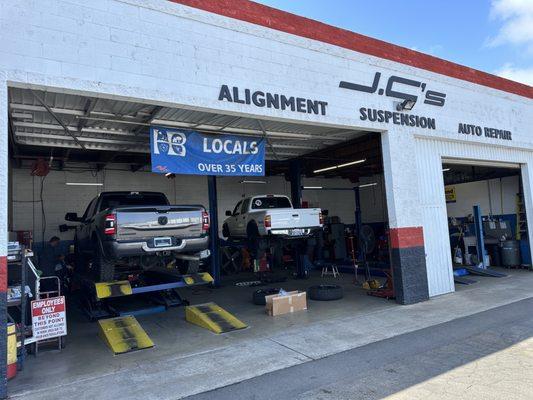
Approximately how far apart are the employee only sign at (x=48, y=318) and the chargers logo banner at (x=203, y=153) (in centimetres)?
277

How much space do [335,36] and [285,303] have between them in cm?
563

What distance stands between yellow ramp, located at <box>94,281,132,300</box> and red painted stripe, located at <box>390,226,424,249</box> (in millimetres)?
5451

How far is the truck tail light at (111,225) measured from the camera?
680 centimetres

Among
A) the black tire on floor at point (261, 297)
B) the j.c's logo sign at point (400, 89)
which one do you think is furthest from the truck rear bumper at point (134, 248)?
the j.c's logo sign at point (400, 89)

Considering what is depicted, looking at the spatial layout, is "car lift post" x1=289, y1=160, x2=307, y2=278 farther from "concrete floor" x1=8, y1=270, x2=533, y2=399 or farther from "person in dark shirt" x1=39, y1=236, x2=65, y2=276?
"person in dark shirt" x1=39, y1=236, x2=65, y2=276

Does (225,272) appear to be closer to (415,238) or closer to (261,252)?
(261,252)

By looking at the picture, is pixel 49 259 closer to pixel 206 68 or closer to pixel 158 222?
pixel 158 222

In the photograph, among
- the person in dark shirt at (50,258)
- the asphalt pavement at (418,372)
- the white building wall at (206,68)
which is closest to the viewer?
the asphalt pavement at (418,372)

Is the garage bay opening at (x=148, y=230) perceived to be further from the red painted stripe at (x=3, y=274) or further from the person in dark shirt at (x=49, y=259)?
the red painted stripe at (x=3, y=274)

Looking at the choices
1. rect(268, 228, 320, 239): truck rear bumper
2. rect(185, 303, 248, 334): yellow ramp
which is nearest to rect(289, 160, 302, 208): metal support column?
rect(268, 228, 320, 239): truck rear bumper

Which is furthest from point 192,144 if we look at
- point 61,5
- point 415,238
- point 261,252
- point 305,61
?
point 415,238

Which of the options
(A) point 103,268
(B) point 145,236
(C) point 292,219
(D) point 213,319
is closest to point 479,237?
(C) point 292,219

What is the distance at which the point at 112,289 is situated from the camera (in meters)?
7.29

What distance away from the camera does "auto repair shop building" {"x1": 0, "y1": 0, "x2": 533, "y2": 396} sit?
540 centimetres
